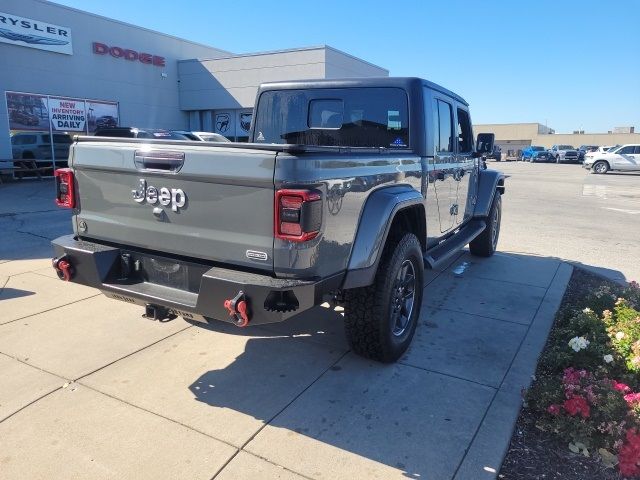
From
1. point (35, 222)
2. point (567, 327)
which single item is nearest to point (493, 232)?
point (567, 327)

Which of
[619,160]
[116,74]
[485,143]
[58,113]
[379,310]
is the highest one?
[116,74]

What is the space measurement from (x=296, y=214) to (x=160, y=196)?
951mm

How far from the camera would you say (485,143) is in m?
6.10

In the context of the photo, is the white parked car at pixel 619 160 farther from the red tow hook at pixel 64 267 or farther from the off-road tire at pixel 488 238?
the red tow hook at pixel 64 267

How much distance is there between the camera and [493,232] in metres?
7.11

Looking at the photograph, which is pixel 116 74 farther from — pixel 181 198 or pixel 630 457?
pixel 630 457

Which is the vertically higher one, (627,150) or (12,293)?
(627,150)

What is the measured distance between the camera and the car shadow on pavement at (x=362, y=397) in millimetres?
2656

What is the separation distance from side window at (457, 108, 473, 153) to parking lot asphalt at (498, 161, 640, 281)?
102 inches

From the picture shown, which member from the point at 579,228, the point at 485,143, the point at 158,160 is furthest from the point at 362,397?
the point at 579,228

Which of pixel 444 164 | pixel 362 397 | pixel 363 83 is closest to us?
pixel 362 397

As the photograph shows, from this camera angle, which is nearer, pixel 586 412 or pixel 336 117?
pixel 586 412

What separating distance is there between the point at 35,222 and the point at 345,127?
7224 mm

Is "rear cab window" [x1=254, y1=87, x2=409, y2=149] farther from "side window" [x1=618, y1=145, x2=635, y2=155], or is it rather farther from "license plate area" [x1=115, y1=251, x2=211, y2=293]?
"side window" [x1=618, y1=145, x2=635, y2=155]
